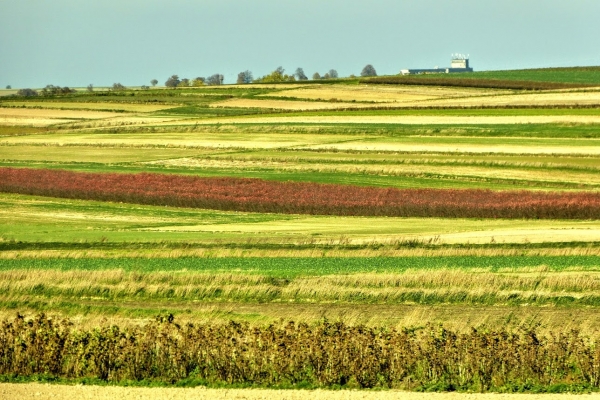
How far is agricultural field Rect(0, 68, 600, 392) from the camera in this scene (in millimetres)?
19906

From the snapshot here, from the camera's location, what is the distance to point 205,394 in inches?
736

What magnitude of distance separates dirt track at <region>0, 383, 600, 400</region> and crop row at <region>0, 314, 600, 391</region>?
724 millimetres

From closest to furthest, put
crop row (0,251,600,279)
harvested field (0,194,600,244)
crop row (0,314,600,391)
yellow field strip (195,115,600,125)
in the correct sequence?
crop row (0,314,600,391) → crop row (0,251,600,279) → harvested field (0,194,600,244) → yellow field strip (195,115,600,125)

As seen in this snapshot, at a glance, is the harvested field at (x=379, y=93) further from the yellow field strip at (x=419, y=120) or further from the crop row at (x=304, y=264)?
the crop row at (x=304, y=264)

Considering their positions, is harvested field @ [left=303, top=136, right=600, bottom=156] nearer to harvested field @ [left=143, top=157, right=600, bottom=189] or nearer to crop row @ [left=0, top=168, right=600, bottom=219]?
harvested field @ [left=143, top=157, right=600, bottom=189]

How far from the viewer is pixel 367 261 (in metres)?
33.1

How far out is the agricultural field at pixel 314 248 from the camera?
19.9 metres

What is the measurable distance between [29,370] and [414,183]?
116 ft

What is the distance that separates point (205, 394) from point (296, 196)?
31.7m

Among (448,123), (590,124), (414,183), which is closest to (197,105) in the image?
(448,123)

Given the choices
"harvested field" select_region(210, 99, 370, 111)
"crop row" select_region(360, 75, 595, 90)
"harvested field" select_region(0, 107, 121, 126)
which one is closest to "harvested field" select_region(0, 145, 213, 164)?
"harvested field" select_region(0, 107, 121, 126)

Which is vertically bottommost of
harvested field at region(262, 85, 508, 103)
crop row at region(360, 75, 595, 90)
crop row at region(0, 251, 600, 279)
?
crop row at region(0, 251, 600, 279)

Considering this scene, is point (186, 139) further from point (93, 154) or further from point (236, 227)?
point (236, 227)

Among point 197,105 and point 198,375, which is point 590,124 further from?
point 198,375
